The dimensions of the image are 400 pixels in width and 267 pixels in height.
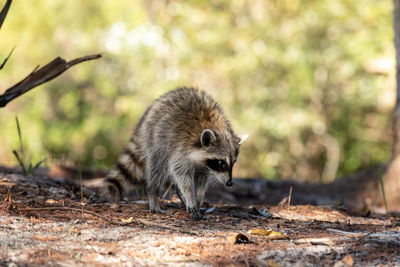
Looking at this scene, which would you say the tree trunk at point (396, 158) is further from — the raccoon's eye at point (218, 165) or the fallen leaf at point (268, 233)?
the fallen leaf at point (268, 233)

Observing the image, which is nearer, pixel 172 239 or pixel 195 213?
pixel 172 239

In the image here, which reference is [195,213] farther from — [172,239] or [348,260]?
[348,260]

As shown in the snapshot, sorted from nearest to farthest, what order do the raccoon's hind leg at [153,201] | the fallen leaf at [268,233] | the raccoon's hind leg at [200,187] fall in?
the fallen leaf at [268,233] → the raccoon's hind leg at [153,201] → the raccoon's hind leg at [200,187]

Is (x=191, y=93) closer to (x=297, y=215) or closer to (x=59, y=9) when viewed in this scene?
(x=297, y=215)

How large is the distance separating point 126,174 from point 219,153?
0.99 m

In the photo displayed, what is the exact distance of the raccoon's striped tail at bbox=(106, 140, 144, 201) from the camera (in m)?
4.85

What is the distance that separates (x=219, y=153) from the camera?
4.57 meters

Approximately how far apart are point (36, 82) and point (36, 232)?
2064 mm

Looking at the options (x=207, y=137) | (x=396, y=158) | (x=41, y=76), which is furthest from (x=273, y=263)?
(x=396, y=158)

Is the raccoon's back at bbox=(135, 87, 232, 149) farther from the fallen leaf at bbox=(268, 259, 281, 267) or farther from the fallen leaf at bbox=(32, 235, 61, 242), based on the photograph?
the fallen leaf at bbox=(268, 259, 281, 267)

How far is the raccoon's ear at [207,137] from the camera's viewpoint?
14.9ft

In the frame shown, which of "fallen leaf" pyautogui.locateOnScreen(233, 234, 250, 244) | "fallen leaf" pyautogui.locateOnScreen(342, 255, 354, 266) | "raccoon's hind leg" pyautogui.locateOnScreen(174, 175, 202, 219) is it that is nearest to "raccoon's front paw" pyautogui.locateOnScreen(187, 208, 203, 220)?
"raccoon's hind leg" pyautogui.locateOnScreen(174, 175, 202, 219)

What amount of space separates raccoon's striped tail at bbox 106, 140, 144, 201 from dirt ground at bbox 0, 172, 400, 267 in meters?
0.47

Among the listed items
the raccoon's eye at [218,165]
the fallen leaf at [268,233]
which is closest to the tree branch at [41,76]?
the raccoon's eye at [218,165]
